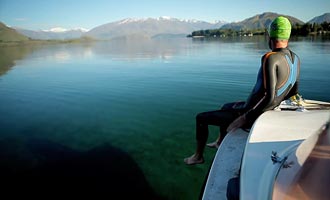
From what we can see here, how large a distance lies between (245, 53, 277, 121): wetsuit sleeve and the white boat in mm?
233

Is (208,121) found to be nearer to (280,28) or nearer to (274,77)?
(274,77)

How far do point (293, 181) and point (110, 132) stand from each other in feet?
22.7

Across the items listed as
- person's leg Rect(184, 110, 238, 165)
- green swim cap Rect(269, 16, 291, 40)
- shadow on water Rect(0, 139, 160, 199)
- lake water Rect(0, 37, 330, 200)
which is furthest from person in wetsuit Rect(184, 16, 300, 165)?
shadow on water Rect(0, 139, 160, 199)

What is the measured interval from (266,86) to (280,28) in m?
0.92

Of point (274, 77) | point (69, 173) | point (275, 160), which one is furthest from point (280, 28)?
point (69, 173)

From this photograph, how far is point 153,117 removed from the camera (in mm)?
9547

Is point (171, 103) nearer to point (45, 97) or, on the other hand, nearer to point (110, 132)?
point (110, 132)

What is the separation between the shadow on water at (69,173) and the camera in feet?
17.3

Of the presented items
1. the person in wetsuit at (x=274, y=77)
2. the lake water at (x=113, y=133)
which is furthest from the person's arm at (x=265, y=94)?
the lake water at (x=113, y=133)

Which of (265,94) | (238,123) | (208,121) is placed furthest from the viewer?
(208,121)

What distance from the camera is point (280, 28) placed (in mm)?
3699

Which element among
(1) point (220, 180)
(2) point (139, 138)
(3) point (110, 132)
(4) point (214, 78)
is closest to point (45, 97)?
(3) point (110, 132)

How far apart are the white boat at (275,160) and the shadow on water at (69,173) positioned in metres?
2.46

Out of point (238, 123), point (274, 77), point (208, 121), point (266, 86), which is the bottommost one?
point (208, 121)
